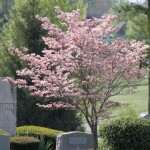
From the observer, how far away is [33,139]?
13203 mm

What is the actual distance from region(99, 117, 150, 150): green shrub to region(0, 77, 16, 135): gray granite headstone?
3.90 meters

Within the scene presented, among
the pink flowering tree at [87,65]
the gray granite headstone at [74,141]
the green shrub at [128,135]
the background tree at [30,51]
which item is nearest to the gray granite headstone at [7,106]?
the background tree at [30,51]

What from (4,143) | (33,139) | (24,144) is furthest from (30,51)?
(4,143)

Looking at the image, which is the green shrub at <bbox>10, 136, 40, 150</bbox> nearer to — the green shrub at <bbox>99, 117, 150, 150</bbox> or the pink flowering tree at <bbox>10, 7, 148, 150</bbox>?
the pink flowering tree at <bbox>10, 7, 148, 150</bbox>

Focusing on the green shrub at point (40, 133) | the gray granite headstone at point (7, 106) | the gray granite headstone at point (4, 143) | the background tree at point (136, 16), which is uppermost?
the background tree at point (136, 16)

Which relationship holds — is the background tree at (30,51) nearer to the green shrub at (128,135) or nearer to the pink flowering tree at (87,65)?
the green shrub at (128,135)

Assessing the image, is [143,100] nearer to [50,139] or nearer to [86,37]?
[50,139]

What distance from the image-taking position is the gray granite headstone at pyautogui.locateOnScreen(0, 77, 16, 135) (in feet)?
52.8

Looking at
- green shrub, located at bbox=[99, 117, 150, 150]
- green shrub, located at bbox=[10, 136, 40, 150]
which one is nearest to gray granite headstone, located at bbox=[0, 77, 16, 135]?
green shrub, located at bbox=[10, 136, 40, 150]

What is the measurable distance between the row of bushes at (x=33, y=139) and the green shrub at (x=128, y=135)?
1568 mm

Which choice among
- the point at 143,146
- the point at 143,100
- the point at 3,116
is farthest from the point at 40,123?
the point at 143,100

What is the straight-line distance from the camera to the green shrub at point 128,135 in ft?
42.1

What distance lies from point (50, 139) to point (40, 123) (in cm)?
428

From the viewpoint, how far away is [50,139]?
14.8 m
